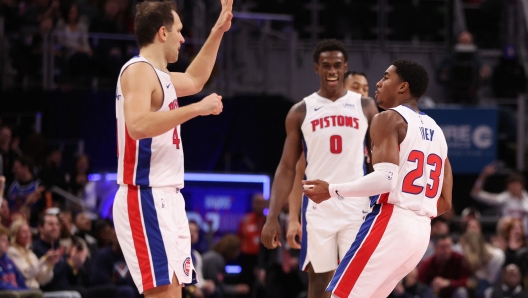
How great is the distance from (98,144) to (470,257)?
5848 mm

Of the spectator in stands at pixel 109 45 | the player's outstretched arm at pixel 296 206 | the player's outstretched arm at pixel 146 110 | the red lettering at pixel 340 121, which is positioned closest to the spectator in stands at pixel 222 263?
the spectator in stands at pixel 109 45

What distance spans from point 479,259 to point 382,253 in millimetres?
7230

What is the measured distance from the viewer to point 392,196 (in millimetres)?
5520

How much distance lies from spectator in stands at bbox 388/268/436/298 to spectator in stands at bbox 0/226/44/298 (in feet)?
15.1

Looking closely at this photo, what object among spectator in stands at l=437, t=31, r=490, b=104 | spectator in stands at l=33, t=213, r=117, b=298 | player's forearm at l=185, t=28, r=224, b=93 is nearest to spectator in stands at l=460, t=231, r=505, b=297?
spectator in stands at l=437, t=31, r=490, b=104

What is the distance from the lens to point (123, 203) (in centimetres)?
548

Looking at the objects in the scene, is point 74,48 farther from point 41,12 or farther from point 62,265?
point 62,265

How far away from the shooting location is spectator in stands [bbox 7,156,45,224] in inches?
465

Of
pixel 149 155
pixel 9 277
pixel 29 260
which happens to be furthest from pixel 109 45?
pixel 149 155

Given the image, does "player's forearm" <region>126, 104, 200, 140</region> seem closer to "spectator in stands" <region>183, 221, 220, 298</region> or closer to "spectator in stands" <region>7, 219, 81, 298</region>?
"spectator in stands" <region>7, 219, 81, 298</region>

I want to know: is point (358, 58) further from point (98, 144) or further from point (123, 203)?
point (123, 203)

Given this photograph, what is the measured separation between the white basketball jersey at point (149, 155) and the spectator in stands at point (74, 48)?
8714 mm

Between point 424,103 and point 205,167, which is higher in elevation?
point 424,103

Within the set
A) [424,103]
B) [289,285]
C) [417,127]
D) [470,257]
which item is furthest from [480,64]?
[417,127]
